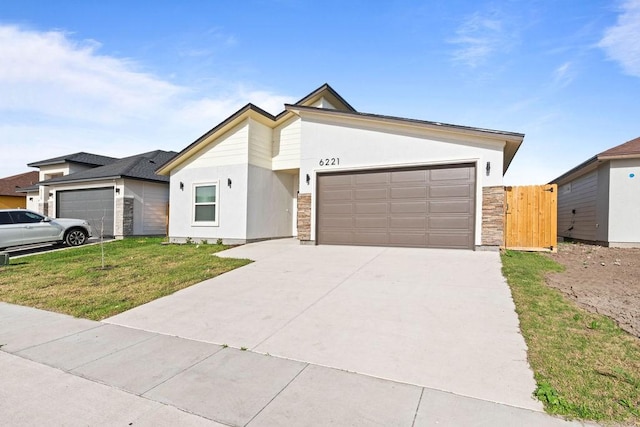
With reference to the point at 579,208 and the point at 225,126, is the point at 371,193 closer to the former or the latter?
the point at 225,126

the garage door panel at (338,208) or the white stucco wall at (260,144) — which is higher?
the white stucco wall at (260,144)

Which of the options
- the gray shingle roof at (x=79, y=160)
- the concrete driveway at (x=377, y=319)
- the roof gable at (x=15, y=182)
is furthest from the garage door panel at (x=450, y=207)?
the roof gable at (x=15, y=182)

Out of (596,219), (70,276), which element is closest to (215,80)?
(70,276)

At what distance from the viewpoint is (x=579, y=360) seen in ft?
10.7

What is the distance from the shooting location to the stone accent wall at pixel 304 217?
1122cm

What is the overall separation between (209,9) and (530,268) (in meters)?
10.4

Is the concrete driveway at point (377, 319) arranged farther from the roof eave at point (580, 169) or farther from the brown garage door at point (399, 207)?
the roof eave at point (580, 169)

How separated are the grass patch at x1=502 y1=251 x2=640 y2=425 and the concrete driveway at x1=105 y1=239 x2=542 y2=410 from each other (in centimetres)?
17

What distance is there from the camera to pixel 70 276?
310 inches

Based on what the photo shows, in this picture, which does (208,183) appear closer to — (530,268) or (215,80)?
(215,80)

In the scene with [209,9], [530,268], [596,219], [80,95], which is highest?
[209,9]

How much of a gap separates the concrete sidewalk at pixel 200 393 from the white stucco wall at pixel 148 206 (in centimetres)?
1333

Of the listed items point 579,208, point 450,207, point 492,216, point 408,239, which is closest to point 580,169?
point 579,208

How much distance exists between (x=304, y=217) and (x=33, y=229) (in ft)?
33.9
